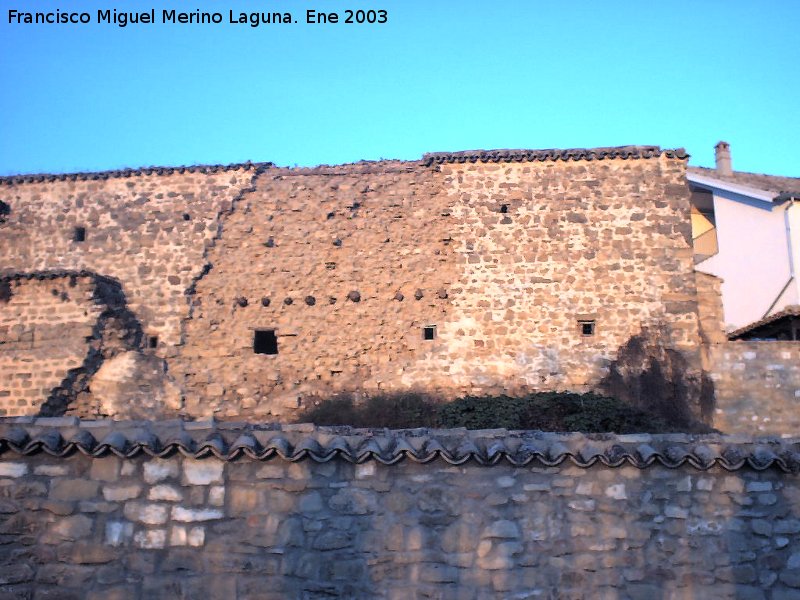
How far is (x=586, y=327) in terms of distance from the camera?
16719 millimetres

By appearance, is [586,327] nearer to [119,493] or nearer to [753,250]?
[753,250]

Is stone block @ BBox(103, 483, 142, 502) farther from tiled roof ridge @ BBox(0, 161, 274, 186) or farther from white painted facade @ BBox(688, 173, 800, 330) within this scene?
white painted facade @ BBox(688, 173, 800, 330)

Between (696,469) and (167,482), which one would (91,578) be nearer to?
(167,482)

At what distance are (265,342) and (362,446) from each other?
10875 millimetres

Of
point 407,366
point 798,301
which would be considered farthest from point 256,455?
point 798,301

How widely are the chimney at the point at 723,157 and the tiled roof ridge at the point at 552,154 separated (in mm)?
11311

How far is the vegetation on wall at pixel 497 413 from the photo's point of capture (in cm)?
1436

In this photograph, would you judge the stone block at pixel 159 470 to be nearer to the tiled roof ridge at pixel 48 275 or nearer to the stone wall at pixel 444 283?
the stone wall at pixel 444 283

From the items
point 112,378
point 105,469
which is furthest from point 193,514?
point 112,378

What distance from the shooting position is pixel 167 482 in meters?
6.50

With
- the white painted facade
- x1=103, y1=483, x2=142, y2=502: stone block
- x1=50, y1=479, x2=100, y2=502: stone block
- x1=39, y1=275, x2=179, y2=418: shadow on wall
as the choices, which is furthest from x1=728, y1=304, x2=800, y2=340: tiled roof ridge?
x1=50, y1=479, x2=100, y2=502: stone block

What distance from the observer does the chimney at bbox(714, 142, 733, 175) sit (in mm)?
27672

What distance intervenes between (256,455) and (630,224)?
12.6m

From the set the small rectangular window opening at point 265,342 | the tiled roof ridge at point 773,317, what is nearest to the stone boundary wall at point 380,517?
the small rectangular window opening at point 265,342
